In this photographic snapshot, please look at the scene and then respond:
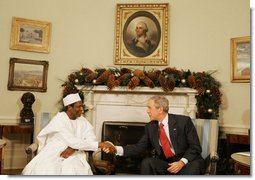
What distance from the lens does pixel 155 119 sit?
7.47ft

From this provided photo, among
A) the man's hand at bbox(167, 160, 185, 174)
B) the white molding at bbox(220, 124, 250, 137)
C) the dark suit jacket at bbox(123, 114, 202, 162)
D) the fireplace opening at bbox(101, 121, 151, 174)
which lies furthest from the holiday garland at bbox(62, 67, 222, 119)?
the man's hand at bbox(167, 160, 185, 174)

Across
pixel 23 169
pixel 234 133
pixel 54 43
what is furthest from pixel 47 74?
pixel 234 133

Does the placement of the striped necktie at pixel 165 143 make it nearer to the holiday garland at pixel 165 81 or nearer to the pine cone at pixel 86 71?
the holiday garland at pixel 165 81

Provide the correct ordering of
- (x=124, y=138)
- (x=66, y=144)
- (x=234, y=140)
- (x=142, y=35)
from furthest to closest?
(x=142, y=35) < (x=124, y=138) < (x=234, y=140) < (x=66, y=144)

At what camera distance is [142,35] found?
3.04 m

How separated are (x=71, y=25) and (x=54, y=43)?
0.24m

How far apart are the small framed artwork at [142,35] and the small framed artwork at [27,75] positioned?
0.84 meters

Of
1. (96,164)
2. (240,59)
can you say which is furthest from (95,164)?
(240,59)

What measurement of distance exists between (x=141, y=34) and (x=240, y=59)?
3.58 ft

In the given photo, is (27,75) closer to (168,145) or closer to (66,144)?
(66,144)

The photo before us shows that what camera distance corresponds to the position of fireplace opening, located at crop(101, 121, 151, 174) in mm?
2282

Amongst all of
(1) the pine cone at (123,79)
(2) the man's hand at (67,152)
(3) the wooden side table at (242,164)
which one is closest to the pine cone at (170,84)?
(1) the pine cone at (123,79)

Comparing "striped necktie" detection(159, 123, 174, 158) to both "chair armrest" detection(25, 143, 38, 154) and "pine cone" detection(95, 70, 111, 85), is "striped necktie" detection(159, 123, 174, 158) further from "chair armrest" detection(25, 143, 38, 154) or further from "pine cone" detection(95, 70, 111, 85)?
"chair armrest" detection(25, 143, 38, 154)

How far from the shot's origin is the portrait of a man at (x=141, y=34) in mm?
3021
